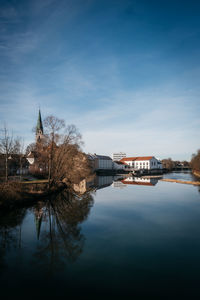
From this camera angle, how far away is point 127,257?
938cm

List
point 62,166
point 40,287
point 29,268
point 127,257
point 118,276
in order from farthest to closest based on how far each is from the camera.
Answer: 1. point 62,166
2. point 127,257
3. point 29,268
4. point 118,276
5. point 40,287

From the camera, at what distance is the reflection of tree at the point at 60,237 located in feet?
30.4

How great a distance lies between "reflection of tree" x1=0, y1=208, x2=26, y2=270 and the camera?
10.6 meters

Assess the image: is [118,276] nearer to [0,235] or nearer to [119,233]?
[119,233]

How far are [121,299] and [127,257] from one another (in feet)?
9.91

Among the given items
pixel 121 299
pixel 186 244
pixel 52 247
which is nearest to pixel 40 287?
pixel 121 299

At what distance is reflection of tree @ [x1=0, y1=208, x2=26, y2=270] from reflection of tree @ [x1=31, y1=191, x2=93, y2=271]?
1393mm

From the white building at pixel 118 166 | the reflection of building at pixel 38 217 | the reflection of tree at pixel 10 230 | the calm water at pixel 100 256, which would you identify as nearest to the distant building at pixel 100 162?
the white building at pixel 118 166

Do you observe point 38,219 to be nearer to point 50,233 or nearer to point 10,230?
point 10,230

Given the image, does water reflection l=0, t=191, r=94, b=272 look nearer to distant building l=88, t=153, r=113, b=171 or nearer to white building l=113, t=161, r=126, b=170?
distant building l=88, t=153, r=113, b=171

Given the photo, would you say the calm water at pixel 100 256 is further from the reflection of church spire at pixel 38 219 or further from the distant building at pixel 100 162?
the distant building at pixel 100 162

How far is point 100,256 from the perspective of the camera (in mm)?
9461

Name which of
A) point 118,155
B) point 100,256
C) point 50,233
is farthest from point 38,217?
point 118,155

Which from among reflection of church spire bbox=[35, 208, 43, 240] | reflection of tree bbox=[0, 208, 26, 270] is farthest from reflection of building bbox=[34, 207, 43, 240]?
reflection of tree bbox=[0, 208, 26, 270]
